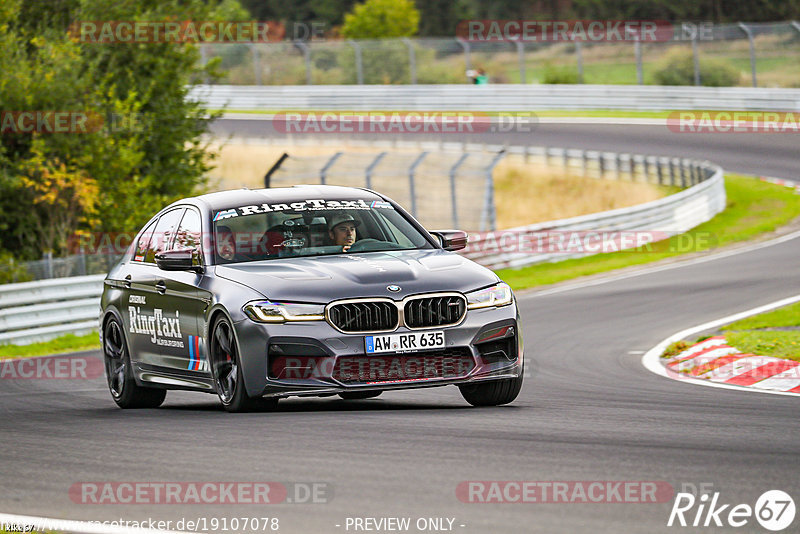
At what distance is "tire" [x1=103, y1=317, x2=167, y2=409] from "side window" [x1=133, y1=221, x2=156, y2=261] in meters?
0.56

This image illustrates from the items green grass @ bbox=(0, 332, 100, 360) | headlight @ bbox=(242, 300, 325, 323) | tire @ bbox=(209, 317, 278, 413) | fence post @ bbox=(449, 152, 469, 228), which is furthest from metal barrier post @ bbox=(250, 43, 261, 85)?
headlight @ bbox=(242, 300, 325, 323)

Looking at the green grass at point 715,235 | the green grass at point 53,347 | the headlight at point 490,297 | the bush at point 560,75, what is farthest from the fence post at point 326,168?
the bush at point 560,75

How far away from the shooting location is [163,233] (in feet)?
34.4

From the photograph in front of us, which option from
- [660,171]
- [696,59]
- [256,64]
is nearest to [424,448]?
[660,171]

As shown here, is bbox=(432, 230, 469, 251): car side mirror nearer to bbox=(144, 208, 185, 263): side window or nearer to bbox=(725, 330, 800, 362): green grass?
bbox=(144, 208, 185, 263): side window

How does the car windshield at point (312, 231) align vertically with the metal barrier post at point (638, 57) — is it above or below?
above

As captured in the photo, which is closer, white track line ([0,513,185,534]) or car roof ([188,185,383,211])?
white track line ([0,513,185,534])

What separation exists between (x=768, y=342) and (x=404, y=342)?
216 inches

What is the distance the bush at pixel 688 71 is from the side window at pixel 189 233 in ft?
125

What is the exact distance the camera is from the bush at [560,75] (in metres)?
52.3

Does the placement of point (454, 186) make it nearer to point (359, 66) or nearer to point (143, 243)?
point (143, 243)

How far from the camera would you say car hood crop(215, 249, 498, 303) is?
28.1 ft

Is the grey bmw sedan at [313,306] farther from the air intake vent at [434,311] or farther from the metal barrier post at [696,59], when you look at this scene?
the metal barrier post at [696,59]

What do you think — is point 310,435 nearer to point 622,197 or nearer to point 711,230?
point 711,230
